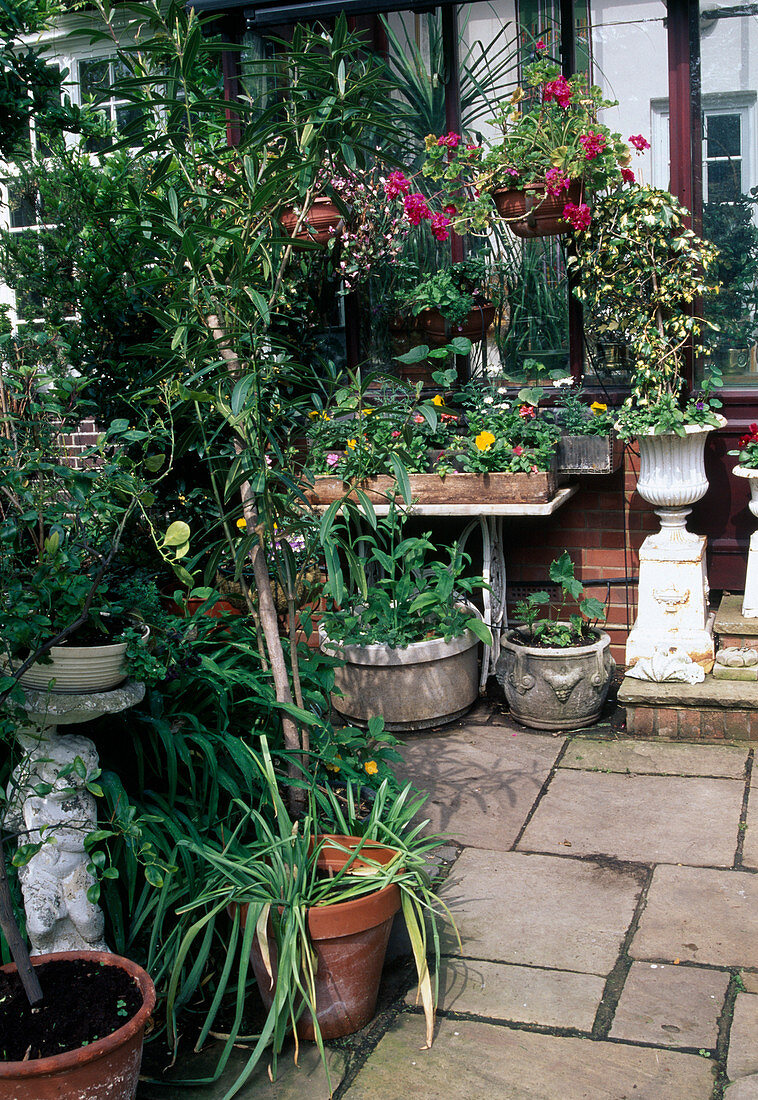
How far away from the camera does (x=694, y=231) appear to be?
4.59m

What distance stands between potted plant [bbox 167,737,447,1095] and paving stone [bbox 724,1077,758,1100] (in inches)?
25.7

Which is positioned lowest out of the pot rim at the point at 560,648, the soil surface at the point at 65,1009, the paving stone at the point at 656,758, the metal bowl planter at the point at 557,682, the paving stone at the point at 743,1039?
the paving stone at the point at 656,758

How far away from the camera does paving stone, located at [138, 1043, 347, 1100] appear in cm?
232

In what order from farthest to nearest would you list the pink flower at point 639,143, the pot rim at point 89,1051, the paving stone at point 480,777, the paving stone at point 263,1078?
the pink flower at point 639,143 → the paving stone at point 480,777 → the paving stone at point 263,1078 → the pot rim at point 89,1051

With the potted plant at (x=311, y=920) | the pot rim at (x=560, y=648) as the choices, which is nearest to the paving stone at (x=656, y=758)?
the pot rim at (x=560, y=648)

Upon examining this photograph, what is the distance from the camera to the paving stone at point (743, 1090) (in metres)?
2.21

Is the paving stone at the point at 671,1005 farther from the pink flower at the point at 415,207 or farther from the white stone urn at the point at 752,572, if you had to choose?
the pink flower at the point at 415,207

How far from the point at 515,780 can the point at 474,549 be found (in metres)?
1.58

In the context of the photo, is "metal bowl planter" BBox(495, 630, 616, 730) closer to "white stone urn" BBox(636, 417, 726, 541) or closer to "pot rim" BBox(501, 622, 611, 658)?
"pot rim" BBox(501, 622, 611, 658)

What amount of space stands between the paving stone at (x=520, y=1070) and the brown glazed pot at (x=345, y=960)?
0.37 feet

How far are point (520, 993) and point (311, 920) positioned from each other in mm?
632

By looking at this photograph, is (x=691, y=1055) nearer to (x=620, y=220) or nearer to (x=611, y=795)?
(x=611, y=795)

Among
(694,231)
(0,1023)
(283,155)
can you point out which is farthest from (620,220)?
(0,1023)

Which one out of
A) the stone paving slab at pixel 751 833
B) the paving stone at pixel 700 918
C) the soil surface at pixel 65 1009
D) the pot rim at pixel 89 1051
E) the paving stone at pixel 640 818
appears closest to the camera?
the pot rim at pixel 89 1051
